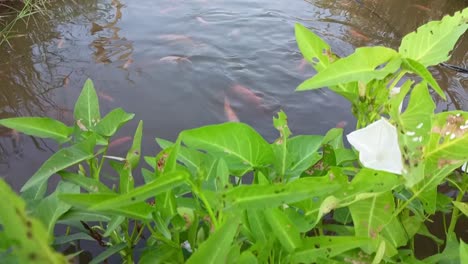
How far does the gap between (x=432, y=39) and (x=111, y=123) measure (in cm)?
75

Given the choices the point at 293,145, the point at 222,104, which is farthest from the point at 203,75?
the point at 293,145

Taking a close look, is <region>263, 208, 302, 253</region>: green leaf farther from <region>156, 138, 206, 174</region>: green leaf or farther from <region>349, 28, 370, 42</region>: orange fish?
<region>349, 28, 370, 42</region>: orange fish

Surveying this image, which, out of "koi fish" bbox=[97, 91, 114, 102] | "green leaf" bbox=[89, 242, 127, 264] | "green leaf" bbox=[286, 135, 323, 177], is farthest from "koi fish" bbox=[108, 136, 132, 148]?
"green leaf" bbox=[286, 135, 323, 177]

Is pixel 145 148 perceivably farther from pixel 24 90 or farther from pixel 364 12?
pixel 364 12

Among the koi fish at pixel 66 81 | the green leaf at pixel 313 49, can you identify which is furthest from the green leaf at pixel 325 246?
the koi fish at pixel 66 81

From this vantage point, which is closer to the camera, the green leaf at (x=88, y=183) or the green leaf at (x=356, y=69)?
the green leaf at (x=356, y=69)

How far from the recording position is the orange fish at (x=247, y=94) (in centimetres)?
287

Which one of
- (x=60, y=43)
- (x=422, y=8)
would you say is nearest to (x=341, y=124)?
(x=60, y=43)

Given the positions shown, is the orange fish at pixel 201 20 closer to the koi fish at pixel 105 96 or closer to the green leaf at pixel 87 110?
the koi fish at pixel 105 96

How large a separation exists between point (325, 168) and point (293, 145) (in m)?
0.10

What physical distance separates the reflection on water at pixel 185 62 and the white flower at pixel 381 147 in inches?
65.4

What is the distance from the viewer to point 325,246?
0.78 m

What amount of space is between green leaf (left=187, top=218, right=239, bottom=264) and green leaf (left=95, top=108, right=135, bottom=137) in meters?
0.55

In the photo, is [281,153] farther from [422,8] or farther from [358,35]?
[422,8]
